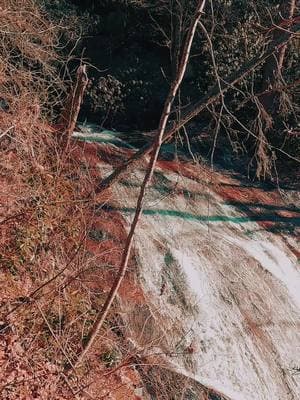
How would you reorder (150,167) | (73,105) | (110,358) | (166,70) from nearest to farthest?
(150,167) → (110,358) → (73,105) → (166,70)

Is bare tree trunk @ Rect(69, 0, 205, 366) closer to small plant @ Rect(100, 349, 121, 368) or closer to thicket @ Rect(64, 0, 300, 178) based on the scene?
small plant @ Rect(100, 349, 121, 368)

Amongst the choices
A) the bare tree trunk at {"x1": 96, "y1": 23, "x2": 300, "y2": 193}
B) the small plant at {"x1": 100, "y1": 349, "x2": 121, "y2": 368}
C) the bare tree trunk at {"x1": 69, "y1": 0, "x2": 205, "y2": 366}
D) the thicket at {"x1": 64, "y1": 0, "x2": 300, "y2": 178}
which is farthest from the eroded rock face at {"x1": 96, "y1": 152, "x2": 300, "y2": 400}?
the thicket at {"x1": 64, "y1": 0, "x2": 300, "y2": 178}

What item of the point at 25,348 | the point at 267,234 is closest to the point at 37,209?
the point at 25,348

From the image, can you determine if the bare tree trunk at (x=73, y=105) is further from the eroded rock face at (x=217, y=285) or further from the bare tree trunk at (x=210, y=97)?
the eroded rock face at (x=217, y=285)

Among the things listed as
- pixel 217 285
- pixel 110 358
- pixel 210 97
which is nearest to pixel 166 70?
pixel 210 97

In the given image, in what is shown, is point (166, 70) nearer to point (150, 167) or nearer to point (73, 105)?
point (73, 105)

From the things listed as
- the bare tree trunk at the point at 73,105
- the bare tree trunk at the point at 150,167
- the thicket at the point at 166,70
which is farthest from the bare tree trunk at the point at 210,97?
the thicket at the point at 166,70
